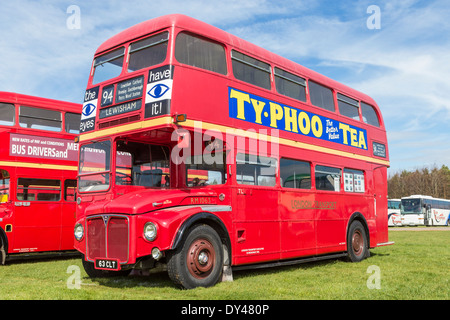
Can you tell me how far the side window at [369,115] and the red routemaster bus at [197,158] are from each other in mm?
2699

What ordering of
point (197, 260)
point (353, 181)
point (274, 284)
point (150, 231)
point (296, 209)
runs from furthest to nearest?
point (353, 181) → point (296, 209) → point (274, 284) → point (197, 260) → point (150, 231)

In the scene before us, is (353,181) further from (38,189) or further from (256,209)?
(38,189)

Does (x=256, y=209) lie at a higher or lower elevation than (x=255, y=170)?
lower

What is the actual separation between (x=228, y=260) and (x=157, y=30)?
13.4ft

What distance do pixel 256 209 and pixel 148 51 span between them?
344cm

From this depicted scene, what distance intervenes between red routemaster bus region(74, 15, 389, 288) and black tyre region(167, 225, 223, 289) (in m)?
0.02

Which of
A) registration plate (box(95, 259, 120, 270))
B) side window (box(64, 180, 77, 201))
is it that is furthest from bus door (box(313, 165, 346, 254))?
side window (box(64, 180, 77, 201))

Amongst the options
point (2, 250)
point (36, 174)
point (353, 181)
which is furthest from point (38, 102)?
point (353, 181)

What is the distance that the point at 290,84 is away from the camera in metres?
10.1

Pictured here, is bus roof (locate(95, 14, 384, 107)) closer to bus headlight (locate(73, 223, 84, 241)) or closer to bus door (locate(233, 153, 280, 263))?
bus door (locate(233, 153, 280, 263))

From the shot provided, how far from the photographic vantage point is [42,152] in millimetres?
12508

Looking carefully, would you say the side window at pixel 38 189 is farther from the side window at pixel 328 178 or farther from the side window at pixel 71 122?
the side window at pixel 328 178
